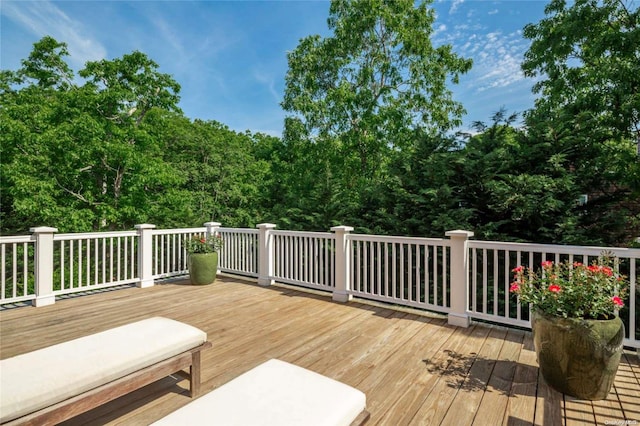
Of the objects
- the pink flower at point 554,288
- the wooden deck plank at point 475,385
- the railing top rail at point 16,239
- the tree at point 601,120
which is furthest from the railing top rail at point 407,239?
the railing top rail at point 16,239

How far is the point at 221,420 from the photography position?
132cm

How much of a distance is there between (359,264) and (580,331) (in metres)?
2.66

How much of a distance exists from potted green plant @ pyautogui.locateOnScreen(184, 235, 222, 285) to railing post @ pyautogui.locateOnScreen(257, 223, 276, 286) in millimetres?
895

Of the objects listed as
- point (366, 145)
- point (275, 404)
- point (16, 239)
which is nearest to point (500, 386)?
point (275, 404)

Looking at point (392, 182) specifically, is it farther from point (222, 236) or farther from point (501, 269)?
point (222, 236)

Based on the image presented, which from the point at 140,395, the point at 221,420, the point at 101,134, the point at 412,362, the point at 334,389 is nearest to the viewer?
the point at 221,420

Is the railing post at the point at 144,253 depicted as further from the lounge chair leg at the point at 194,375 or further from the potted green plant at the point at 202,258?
the lounge chair leg at the point at 194,375

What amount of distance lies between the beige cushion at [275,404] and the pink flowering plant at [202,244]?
445 centimetres

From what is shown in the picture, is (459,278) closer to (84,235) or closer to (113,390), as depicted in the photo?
(113,390)

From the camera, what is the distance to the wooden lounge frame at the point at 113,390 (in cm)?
150

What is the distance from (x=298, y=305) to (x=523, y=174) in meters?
3.93

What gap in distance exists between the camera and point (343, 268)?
15.2ft

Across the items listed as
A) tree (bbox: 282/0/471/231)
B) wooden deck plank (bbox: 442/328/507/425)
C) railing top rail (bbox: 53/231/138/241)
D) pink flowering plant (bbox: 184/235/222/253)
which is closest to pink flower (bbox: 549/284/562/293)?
wooden deck plank (bbox: 442/328/507/425)

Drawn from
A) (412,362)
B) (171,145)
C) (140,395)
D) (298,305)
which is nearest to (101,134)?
(171,145)
